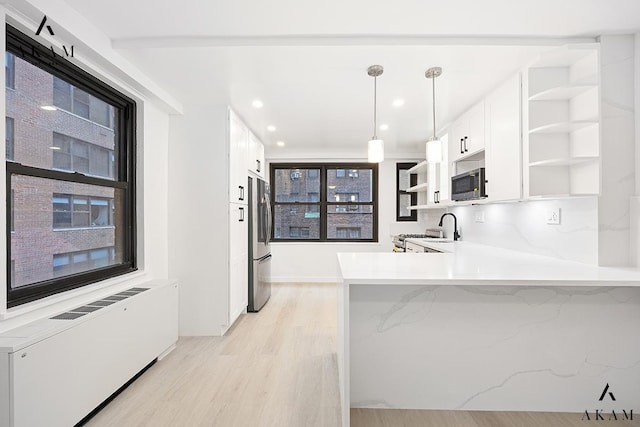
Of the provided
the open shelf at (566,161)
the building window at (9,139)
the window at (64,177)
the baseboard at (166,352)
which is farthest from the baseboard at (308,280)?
the building window at (9,139)

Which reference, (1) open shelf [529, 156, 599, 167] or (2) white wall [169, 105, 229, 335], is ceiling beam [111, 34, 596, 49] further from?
(2) white wall [169, 105, 229, 335]

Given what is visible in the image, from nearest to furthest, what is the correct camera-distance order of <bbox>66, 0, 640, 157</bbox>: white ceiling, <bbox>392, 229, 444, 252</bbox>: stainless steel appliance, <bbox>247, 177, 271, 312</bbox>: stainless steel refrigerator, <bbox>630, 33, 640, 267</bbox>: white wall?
<bbox>66, 0, 640, 157</bbox>: white ceiling → <bbox>630, 33, 640, 267</bbox>: white wall → <bbox>247, 177, 271, 312</bbox>: stainless steel refrigerator → <bbox>392, 229, 444, 252</bbox>: stainless steel appliance

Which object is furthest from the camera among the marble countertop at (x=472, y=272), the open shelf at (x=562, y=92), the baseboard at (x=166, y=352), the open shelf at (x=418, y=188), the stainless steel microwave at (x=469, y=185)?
the open shelf at (x=418, y=188)

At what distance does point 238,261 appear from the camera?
377cm

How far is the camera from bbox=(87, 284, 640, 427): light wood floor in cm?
197

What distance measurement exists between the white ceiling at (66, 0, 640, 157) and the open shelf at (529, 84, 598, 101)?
270 millimetres

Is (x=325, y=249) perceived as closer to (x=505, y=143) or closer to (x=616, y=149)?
(x=505, y=143)

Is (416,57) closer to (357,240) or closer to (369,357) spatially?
(369,357)

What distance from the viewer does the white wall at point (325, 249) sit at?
19.7 ft

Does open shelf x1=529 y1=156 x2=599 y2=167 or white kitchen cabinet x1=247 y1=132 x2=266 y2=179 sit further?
white kitchen cabinet x1=247 y1=132 x2=266 y2=179

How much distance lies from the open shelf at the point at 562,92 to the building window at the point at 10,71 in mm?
3219

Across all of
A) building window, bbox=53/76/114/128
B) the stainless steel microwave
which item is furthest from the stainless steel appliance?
building window, bbox=53/76/114/128

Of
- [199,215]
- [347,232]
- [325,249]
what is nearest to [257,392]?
[199,215]

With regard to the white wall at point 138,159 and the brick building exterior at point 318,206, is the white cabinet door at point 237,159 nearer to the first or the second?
the white wall at point 138,159
